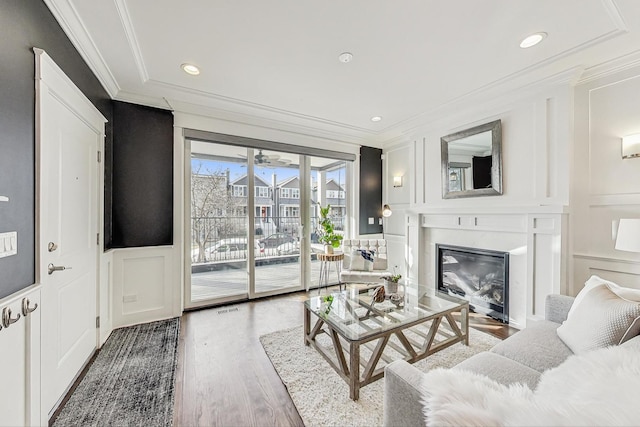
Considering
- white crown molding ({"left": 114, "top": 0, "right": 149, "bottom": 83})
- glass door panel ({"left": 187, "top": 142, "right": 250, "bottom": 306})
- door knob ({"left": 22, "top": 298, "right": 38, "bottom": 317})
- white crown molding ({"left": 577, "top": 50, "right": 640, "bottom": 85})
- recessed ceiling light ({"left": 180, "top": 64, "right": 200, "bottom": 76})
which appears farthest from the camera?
glass door panel ({"left": 187, "top": 142, "right": 250, "bottom": 306})

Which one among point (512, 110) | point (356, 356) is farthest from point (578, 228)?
point (356, 356)

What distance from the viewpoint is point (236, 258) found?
366 centimetres

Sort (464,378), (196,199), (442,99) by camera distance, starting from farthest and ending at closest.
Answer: (196,199), (442,99), (464,378)

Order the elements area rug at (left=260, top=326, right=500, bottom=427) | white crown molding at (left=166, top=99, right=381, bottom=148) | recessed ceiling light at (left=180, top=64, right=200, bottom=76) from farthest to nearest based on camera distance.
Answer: white crown molding at (left=166, top=99, right=381, bottom=148) < recessed ceiling light at (left=180, top=64, right=200, bottom=76) < area rug at (left=260, top=326, right=500, bottom=427)

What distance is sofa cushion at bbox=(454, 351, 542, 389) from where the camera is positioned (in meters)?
1.25

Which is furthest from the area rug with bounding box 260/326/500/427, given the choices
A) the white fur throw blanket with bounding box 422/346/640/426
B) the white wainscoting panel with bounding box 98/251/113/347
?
the white wainscoting panel with bounding box 98/251/113/347

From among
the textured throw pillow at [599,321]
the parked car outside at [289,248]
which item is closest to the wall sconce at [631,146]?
the textured throw pillow at [599,321]

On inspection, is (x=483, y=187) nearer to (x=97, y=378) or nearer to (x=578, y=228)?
(x=578, y=228)

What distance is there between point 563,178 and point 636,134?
0.56 meters

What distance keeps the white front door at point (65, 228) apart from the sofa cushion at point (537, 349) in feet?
8.82

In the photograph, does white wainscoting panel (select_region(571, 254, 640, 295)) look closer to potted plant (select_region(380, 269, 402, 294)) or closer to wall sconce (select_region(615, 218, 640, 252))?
wall sconce (select_region(615, 218, 640, 252))

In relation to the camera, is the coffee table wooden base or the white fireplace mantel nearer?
the coffee table wooden base

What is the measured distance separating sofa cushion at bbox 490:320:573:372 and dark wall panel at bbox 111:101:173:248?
10.8ft

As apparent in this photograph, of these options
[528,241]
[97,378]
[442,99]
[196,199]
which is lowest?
[97,378]
